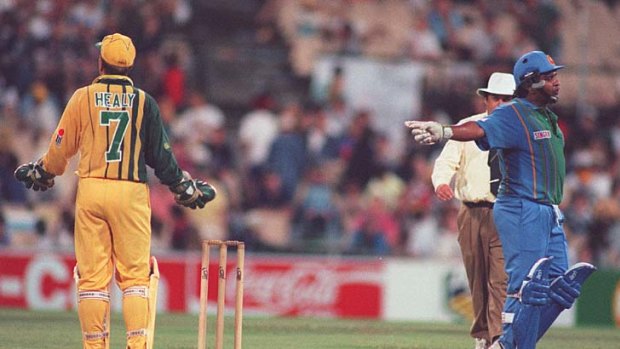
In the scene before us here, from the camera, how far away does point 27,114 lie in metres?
19.3

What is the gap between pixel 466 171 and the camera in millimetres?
11719

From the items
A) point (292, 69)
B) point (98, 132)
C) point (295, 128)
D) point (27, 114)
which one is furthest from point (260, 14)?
point (98, 132)

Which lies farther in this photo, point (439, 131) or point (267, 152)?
point (267, 152)

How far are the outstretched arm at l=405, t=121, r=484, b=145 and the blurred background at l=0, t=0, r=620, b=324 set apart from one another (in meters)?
9.79

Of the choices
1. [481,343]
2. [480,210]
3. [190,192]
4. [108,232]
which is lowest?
[481,343]

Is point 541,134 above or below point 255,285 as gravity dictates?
above

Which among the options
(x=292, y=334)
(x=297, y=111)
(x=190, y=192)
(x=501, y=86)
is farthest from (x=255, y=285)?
(x=190, y=192)

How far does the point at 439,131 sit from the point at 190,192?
1.93 metres

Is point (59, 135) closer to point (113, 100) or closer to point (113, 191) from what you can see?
point (113, 100)

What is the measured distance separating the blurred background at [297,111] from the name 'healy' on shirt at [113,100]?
29.0 feet

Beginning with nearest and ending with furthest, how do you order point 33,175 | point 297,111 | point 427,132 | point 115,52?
point 427,132
point 115,52
point 33,175
point 297,111

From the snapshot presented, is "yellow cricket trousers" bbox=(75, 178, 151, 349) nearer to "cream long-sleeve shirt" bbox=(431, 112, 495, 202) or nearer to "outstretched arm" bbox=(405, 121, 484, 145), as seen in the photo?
"outstretched arm" bbox=(405, 121, 484, 145)

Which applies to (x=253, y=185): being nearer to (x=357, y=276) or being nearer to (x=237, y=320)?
(x=357, y=276)

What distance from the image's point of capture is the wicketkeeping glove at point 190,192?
31.9 feet
